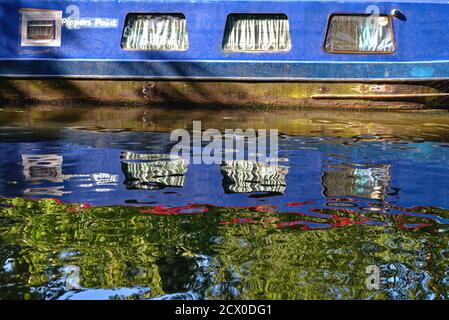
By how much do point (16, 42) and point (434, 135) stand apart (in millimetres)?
6724

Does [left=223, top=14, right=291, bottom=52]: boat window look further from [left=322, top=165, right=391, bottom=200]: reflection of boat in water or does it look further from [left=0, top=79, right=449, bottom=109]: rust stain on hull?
[left=322, top=165, right=391, bottom=200]: reflection of boat in water

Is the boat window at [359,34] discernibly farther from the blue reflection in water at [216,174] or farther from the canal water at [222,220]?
the blue reflection in water at [216,174]

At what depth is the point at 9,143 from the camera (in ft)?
Answer: 24.3

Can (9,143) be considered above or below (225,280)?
above

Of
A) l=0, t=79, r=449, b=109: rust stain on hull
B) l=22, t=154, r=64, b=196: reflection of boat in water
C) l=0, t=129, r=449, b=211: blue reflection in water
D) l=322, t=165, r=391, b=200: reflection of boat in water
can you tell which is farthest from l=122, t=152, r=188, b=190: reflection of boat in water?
l=0, t=79, r=449, b=109: rust stain on hull

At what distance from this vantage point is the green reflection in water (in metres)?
3.30

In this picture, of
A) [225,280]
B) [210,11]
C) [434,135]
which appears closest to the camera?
[225,280]

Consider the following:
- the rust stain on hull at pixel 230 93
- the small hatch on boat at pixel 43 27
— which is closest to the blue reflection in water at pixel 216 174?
the rust stain on hull at pixel 230 93

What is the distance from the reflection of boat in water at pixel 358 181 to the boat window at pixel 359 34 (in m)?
4.91

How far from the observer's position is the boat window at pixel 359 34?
425 inches

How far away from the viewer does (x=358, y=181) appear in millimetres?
5652

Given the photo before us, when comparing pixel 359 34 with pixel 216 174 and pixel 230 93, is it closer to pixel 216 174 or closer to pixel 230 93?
pixel 230 93
